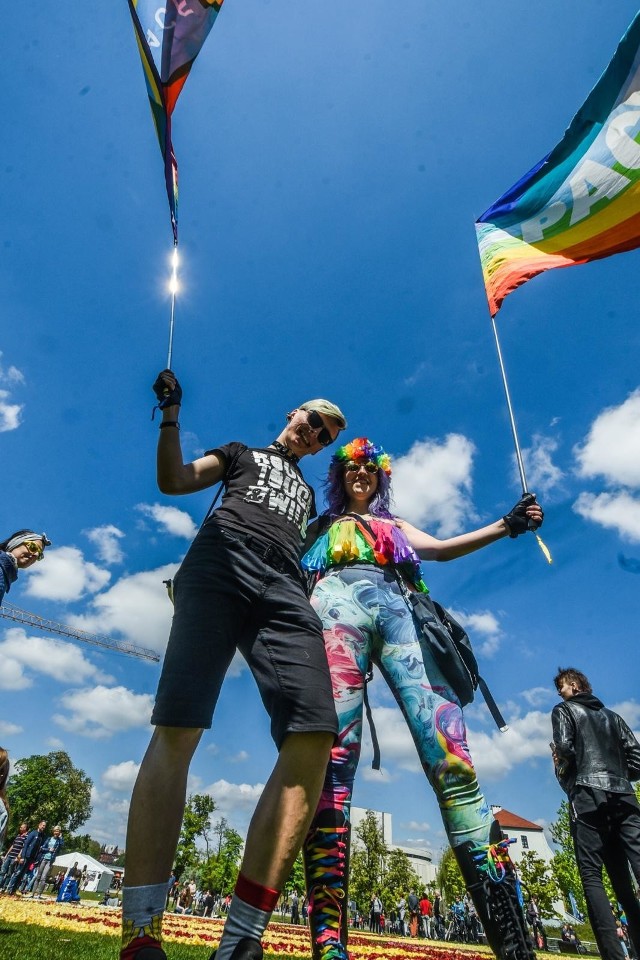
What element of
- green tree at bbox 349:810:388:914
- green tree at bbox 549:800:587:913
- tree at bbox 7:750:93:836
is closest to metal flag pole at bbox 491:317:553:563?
green tree at bbox 549:800:587:913

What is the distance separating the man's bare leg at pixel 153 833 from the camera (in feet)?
5.87

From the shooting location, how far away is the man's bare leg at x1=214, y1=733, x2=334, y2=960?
1.78 metres

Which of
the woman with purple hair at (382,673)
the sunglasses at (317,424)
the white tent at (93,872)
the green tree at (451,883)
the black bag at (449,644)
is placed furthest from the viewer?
the white tent at (93,872)

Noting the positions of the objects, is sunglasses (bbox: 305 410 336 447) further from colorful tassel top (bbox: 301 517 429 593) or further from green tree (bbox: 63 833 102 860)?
green tree (bbox: 63 833 102 860)

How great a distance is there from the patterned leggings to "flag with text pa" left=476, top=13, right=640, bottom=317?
3.25 meters

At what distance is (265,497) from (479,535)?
5.38ft

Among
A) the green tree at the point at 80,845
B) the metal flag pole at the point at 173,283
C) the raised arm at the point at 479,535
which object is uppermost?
the green tree at the point at 80,845

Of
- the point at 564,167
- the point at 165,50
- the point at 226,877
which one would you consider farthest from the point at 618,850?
the point at 226,877

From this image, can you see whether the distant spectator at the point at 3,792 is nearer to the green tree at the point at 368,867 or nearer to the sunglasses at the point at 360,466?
the sunglasses at the point at 360,466

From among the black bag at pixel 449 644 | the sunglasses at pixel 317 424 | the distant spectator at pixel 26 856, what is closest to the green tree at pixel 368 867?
the distant spectator at pixel 26 856

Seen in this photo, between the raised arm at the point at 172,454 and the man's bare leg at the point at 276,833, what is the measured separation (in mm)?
1275

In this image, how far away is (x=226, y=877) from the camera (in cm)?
5062

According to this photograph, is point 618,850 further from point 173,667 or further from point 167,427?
point 167,427

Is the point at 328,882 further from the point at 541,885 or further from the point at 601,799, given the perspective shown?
the point at 541,885
